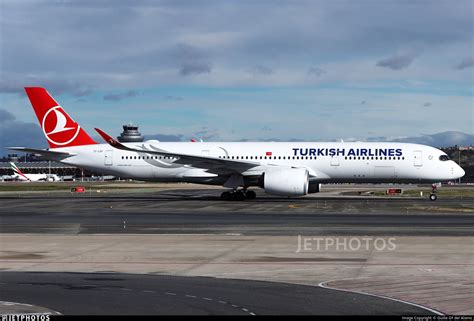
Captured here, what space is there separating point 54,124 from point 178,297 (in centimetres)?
4235

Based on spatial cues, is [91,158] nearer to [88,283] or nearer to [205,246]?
[205,246]

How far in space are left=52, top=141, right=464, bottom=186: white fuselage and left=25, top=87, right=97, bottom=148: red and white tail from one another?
163 cm

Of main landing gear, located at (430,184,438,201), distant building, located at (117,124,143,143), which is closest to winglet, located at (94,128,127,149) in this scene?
main landing gear, located at (430,184,438,201)

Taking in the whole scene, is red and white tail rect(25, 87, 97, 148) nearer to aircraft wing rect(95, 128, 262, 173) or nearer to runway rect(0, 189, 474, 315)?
aircraft wing rect(95, 128, 262, 173)

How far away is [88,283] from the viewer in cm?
1510

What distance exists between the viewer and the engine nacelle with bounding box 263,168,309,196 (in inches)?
1797

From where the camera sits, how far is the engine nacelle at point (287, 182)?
45656mm

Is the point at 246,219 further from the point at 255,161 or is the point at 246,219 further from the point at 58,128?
the point at 58,128

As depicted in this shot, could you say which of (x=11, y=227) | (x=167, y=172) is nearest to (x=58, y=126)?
(x=167, y=172)

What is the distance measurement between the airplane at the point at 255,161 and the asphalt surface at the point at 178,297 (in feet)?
104

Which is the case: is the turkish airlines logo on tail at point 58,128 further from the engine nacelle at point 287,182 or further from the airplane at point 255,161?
the engine nacelle at point 287,182

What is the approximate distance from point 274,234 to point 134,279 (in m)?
10.8

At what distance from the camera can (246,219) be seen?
1293 inches

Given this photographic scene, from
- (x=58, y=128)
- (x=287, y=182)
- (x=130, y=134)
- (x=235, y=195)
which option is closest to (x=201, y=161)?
(x=235, y=195)
